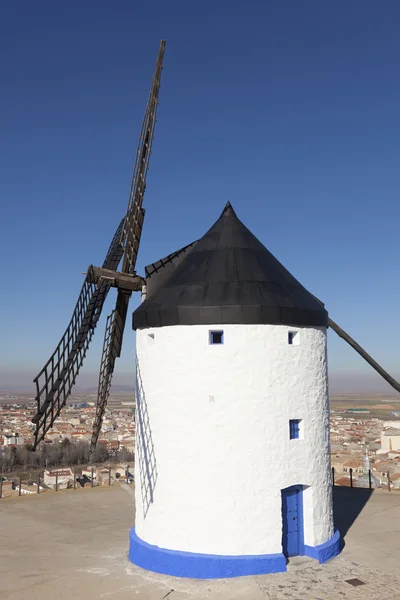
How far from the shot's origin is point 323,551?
402 inches

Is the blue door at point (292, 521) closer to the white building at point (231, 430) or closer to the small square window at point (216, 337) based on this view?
the white building at point (231, 430)

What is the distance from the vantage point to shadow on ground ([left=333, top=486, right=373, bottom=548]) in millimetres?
13156

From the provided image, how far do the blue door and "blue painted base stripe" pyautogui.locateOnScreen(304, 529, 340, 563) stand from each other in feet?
0.55

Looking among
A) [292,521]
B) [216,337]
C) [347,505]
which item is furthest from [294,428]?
Result: [347,505]

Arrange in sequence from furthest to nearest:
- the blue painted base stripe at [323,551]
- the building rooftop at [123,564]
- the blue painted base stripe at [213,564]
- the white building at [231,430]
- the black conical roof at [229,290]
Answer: the blue painted base stripe at [323,551] → the black conical roof at [229,290] → the white building at [231,430] → the blue painted base stripe at [213,564] → the building rooftop at [123,564]

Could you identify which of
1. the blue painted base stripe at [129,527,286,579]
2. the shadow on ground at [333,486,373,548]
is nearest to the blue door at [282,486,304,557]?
the blue painted base stripe at [129,527,286,579]

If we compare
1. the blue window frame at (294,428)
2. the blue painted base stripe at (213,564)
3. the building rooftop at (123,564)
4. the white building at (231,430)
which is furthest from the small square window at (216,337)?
the building rooftop at (123,564)

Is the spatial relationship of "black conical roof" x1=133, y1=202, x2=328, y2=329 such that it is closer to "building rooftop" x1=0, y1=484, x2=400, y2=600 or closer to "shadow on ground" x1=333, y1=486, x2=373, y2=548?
"building rooftop" x1=0, y1=484, x2=400, y2=600

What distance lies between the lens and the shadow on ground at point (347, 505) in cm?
1316

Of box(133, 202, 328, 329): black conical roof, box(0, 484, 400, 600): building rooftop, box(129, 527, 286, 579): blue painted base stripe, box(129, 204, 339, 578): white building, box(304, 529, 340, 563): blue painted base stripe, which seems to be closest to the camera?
box(0, 484, 400, 600): building rooftop

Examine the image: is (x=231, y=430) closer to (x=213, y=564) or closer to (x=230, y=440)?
(x=230, y=440)

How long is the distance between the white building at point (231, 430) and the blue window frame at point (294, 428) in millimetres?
78

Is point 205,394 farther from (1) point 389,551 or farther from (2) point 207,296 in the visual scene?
(1) point 389,551

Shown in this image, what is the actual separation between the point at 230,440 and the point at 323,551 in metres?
2.96
